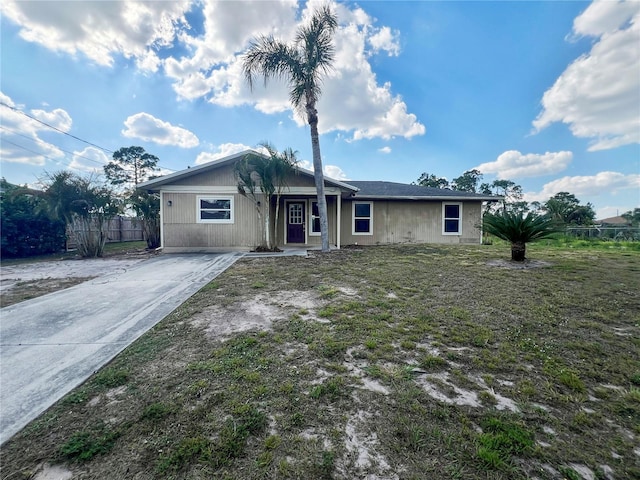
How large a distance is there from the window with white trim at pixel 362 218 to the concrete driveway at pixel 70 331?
807cm

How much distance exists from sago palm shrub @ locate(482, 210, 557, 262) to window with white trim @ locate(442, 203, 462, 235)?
5864 mm

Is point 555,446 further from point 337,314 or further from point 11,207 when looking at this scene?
point 11,207

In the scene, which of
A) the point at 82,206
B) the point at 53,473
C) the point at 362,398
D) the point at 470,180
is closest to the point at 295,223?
the point at 82,206

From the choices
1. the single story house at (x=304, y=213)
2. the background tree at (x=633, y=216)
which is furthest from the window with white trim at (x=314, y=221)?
the background tree at (x=633, y=216)

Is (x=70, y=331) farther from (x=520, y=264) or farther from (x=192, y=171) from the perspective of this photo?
(x=520, y=264)

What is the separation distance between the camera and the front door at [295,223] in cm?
1247

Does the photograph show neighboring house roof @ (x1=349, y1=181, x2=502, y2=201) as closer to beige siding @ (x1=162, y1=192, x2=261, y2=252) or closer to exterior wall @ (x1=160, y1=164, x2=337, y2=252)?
exterior wall @ (x1=160, y1=164, x2=337, y2=252)

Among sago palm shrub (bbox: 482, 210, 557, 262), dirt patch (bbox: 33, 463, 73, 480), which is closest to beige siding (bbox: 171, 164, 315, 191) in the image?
sago palm shrub (bbox: 482, 210, 557, 262)

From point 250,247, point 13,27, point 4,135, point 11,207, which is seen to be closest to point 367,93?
point 250,247

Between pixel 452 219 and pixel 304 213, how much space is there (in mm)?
7410

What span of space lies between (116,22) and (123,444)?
14116 mm

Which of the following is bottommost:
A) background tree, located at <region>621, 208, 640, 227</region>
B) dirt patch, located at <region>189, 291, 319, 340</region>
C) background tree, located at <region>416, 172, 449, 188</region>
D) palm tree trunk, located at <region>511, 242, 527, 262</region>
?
dirt patch, located at <region>189, 291, 319, 340</region>

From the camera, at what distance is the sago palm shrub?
7.05 metres

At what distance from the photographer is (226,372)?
253cm
